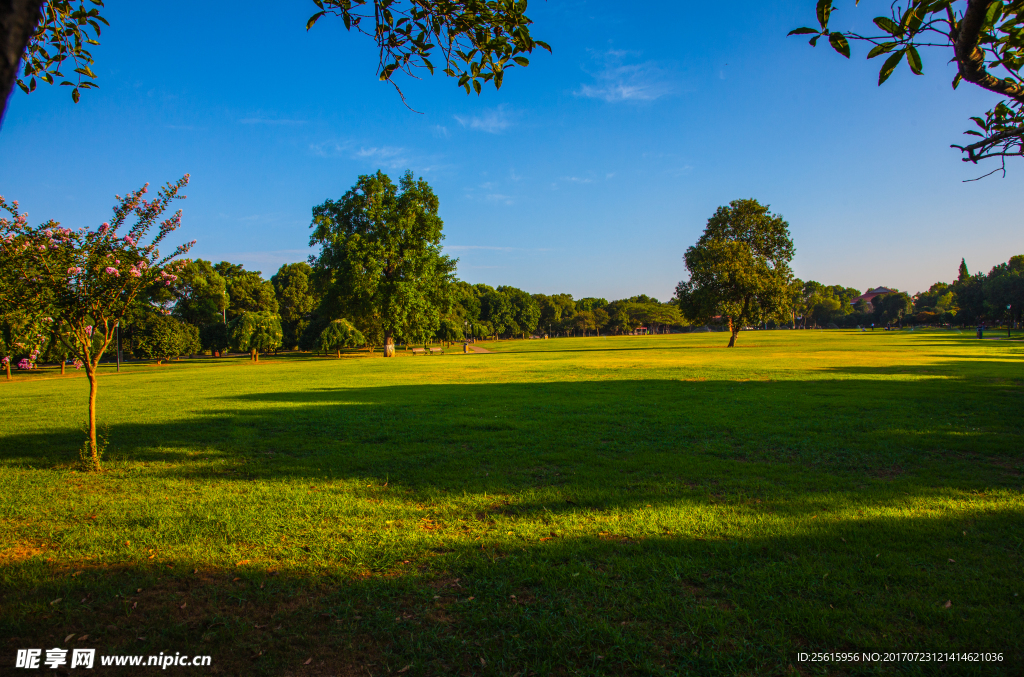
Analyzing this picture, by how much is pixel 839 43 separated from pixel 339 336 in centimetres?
4815

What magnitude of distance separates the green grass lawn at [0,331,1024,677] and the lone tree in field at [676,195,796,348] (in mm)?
33484

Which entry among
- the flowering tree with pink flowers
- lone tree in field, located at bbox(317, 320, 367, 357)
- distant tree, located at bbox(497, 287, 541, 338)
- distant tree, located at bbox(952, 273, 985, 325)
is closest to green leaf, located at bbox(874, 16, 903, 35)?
the flowering tree with pink flowers

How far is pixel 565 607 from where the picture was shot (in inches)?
124

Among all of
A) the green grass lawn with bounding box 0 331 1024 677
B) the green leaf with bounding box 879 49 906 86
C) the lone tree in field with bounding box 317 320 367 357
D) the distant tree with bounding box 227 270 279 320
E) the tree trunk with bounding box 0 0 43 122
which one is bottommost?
the green grass lawn with bounding box 0 331 1024 677

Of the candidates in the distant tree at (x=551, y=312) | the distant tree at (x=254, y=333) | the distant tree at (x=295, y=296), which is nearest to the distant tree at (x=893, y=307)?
the distant tree at (x=551, y=312)

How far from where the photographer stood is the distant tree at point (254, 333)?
149 feet

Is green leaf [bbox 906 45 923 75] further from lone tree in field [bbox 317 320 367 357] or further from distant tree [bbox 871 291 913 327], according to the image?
distant tree [bbox 871 291 913 327]

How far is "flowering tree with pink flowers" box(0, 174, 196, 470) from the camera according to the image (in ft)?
21.1

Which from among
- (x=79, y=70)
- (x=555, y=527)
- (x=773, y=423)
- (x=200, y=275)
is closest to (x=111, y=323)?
(x=79, y=70)

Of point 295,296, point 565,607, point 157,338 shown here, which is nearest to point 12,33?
point 565,607

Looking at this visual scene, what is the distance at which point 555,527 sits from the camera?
4.45 m

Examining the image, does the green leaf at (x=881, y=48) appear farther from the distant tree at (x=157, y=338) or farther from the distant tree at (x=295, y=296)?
the distant tree at (x=295, y=296)

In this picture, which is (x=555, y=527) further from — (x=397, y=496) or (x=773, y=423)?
(x=773, y=423)

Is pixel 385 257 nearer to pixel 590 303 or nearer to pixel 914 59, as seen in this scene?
pixel 914 59
